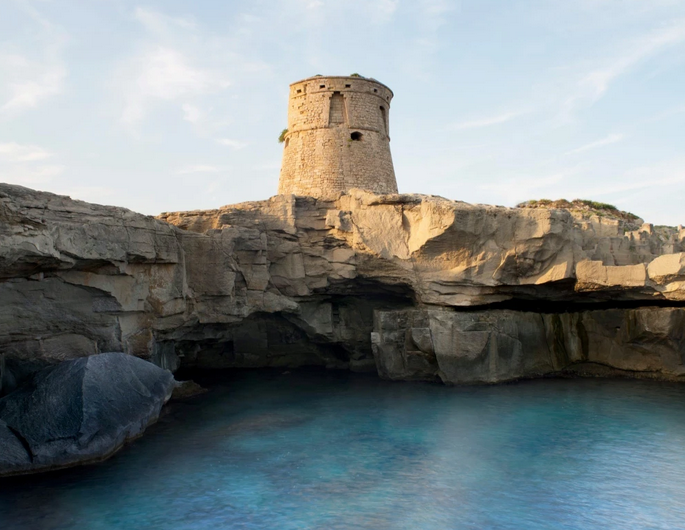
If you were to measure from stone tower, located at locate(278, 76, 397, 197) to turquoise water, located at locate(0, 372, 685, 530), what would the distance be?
37.1 ft

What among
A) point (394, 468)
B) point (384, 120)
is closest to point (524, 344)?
point (394, 468)

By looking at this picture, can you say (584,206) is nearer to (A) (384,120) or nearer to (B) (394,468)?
(A) (384,120)

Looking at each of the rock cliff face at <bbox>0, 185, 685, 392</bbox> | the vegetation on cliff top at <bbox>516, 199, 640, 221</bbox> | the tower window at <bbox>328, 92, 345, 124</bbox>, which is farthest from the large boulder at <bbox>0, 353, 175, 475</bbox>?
the vegetation on cliff top at <bbox>516, 199, 640, 221</bbox>

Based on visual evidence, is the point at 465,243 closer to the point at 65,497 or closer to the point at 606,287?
the point at 606,287

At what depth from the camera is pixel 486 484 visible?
1049 cm

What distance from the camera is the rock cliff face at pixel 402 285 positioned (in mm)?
14484

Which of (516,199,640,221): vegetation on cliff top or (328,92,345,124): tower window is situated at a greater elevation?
(328,92,345,124): tower window

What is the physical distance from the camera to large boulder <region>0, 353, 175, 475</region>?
439 inches

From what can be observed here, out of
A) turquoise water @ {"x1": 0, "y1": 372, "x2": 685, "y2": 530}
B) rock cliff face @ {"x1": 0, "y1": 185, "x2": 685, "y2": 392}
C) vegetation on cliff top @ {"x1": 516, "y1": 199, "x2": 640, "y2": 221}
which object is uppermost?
vegetation on cliff top @ {"x1": 516, "y1": 199, "x2": 640, "y2": 221}

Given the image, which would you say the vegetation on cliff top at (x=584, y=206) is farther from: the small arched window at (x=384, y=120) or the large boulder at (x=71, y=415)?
the large boulder at (x=71, y=415)

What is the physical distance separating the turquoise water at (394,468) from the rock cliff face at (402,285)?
67.0 inches

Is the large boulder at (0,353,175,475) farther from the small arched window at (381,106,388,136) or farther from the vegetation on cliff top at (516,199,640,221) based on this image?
the vegetation on cliff top at (516,199,640,221)

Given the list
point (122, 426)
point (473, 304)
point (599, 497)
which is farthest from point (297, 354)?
point (599, 497)

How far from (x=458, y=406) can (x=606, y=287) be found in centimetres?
541
